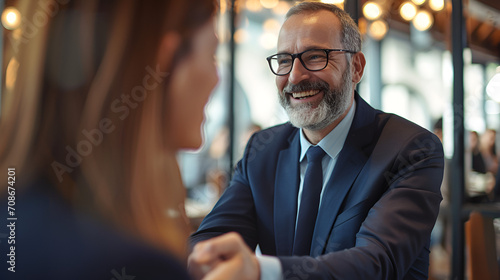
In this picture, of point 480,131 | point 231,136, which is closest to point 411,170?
point 231,136

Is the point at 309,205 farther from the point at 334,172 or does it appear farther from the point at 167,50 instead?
the point at 167,50

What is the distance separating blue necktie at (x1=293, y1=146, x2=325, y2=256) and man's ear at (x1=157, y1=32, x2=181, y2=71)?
35.0 inches

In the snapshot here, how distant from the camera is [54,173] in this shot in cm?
48

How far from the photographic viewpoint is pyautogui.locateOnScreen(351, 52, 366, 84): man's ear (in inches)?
55.6

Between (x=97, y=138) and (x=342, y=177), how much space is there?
93cm

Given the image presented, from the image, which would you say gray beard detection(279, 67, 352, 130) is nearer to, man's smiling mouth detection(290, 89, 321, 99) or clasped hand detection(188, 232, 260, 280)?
man's smiling mouth detection(290, 89, 321, 99)

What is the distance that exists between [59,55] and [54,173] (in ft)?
0.44

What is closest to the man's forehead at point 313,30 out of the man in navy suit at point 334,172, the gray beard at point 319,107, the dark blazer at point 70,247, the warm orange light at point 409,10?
the man in navy suit at point 334,172

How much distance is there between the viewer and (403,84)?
294 inches

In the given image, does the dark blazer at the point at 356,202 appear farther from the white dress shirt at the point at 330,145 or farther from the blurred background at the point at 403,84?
the blurred background at the point at 403,84

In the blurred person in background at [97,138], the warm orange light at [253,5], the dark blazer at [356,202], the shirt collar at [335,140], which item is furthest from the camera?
the warm orange light at [253,5]

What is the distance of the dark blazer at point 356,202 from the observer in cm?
104

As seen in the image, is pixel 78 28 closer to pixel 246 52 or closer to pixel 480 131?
pixel 480 131

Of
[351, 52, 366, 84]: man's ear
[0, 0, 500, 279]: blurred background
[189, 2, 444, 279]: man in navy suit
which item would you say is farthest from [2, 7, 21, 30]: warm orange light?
[351, 52, 366, 84]: man's ear
